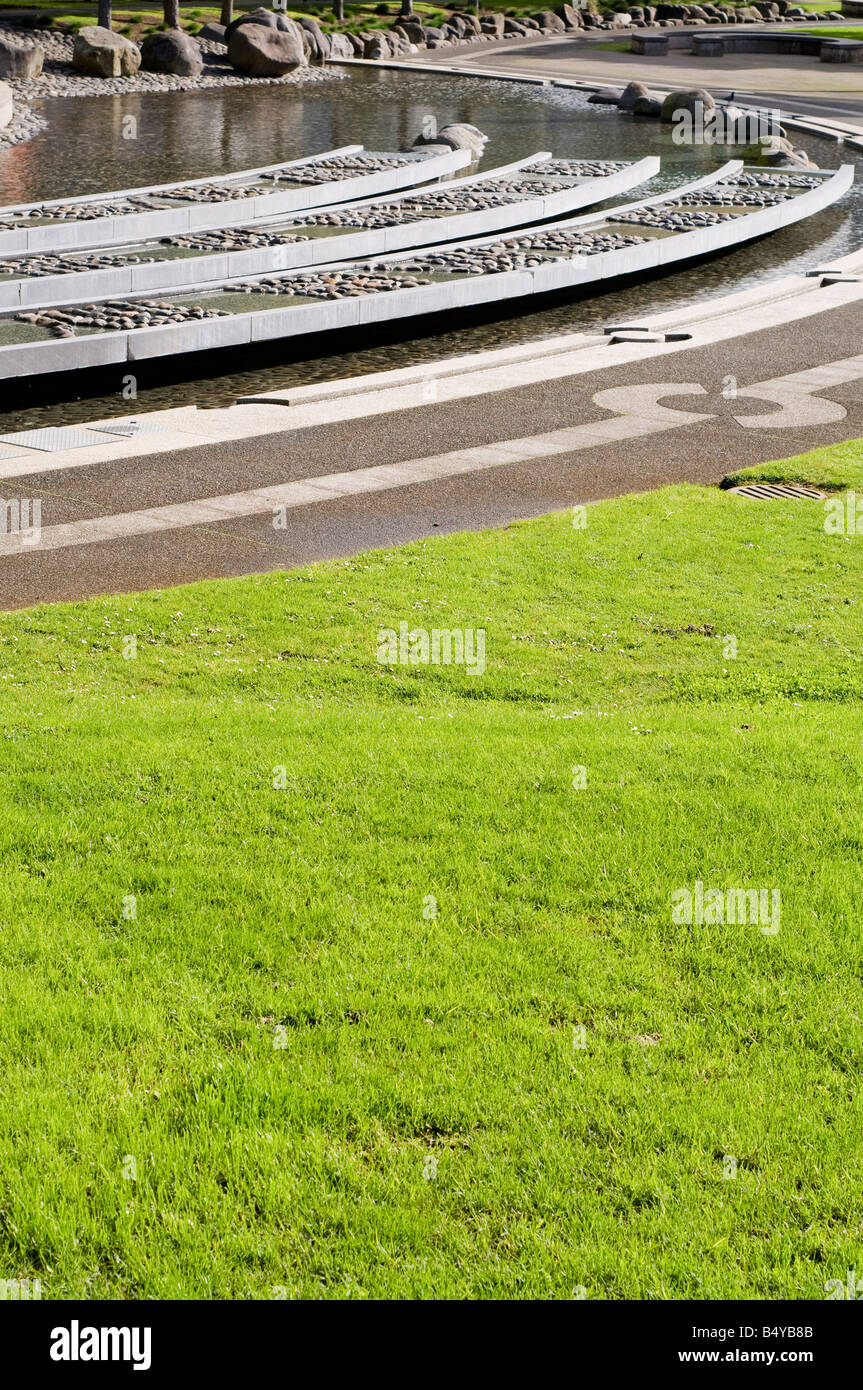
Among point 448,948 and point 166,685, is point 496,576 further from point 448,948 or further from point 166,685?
point 448,948

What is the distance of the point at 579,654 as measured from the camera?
33.4ft

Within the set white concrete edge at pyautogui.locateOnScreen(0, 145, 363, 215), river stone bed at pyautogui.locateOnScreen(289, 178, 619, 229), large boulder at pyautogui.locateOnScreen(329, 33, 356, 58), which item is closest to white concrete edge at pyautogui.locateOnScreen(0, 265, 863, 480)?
river stone bed at pyautogui.locateOnScreen(289, 178, 619, 229)

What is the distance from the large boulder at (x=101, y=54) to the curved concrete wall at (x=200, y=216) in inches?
889

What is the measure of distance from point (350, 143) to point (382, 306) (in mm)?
19648

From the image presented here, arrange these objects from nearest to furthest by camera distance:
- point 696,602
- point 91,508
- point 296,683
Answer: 1. point 296,683
2. point 696,602
3. point 91,508

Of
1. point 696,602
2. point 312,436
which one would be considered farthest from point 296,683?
point 312,436

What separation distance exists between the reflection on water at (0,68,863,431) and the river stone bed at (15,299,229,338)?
1.18 meters

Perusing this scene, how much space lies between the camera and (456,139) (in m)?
37.2

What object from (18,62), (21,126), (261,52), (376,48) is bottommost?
(21,126)

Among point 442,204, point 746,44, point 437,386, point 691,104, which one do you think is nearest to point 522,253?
point 442,204

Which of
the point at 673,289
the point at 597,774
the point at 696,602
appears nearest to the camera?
the point at 597,774

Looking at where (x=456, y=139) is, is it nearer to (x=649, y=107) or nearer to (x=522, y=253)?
(x=522, y=253)
